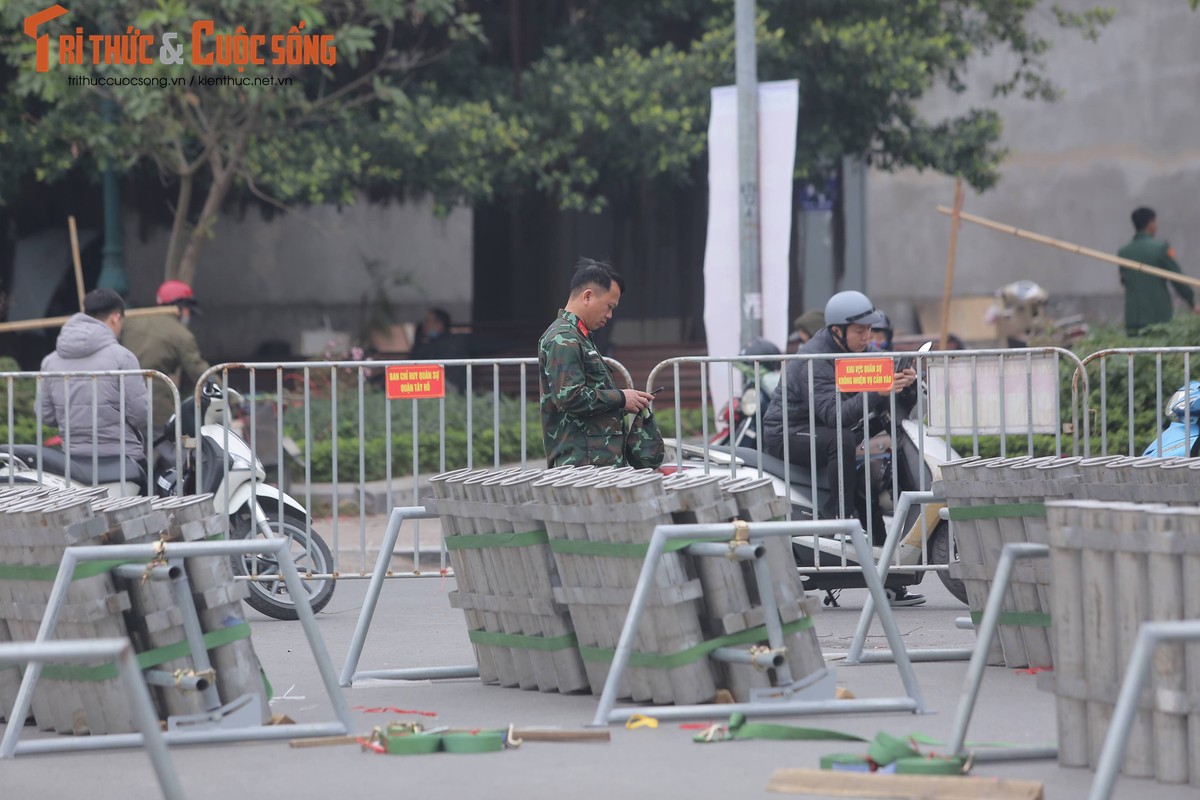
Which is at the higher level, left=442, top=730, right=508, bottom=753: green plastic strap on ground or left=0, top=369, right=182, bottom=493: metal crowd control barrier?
left=0, top=369, right=182, bottom=493: metal crowd control barrier

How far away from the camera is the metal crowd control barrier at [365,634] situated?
7.26 m

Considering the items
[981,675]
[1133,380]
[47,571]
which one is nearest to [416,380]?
[47,571]

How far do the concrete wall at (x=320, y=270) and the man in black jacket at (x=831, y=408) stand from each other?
1152 centimetres

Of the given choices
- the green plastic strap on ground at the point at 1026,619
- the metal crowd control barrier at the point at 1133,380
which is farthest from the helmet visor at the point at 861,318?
the green plastic strap on ground at the point at 1026,619

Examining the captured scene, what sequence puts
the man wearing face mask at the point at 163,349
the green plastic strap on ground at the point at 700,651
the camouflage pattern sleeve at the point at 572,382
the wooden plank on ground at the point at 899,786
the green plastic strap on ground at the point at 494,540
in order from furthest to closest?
the man wearing face mask at the point at 163,349 → the camouflage pattern sleeve at the point at 572,382 → the green plastic strap on ground at the point at 494,540 → the green plastic strap on ground at the point at 700,651 → the wooden plank on ground at the point at 899,786

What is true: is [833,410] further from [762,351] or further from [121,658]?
[121,658]

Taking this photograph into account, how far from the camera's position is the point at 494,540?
6906mm

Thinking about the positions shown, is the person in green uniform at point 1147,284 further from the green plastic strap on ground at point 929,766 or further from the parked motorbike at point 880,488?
the green plastic strap on ground at point 929,766

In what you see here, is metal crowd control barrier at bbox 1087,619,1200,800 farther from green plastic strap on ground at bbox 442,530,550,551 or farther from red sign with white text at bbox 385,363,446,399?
red sign with white text at bbox 385,363,446,399

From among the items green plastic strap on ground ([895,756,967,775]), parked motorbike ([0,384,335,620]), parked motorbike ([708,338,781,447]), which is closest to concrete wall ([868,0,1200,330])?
parked motorbike ([708,338,781,447])

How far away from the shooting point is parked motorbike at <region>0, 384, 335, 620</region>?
30.4 ft

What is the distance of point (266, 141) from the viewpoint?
16.6 m

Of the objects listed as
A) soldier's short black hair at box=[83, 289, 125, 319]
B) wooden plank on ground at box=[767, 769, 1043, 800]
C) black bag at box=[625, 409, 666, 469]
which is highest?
soldier's short black hair at box=[83, 289, 125, 319]

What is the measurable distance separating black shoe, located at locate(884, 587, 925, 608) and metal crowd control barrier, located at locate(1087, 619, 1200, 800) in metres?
5.15
